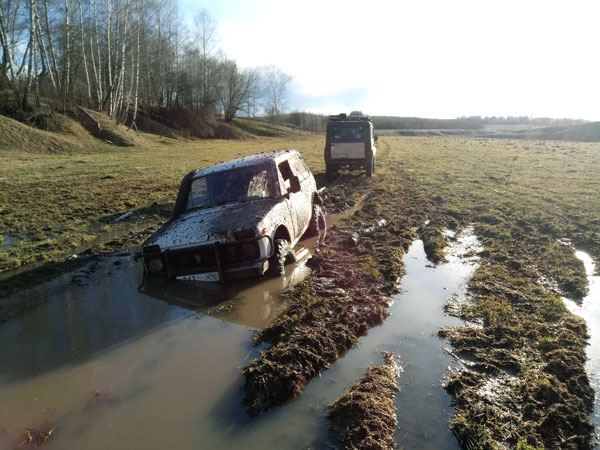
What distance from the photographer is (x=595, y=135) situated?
170 ft

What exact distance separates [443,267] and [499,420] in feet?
11.6

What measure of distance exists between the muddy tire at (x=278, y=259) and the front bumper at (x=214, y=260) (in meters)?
0.17

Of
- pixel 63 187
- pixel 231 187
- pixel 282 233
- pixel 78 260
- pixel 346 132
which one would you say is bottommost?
pixel 78 260

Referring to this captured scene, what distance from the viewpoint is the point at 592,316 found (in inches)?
183

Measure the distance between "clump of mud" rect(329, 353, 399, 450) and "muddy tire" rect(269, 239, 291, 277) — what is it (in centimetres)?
242

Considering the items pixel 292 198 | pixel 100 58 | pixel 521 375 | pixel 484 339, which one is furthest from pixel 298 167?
pixel 100 58

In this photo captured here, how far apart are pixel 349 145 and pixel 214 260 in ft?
34.6

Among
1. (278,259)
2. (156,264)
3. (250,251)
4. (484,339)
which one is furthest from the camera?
(278,259)

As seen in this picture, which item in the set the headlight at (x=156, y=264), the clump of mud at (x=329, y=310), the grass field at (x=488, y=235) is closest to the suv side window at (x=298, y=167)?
the clump of mud at (x=329, y=310)

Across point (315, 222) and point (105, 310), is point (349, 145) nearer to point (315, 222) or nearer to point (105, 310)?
point (315, 222)

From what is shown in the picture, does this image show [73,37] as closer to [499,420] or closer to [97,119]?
[97,119]

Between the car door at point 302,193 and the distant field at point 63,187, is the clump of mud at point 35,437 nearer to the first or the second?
the distant field at point 63,187

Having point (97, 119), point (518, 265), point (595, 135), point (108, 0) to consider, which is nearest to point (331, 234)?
point (518, 265)

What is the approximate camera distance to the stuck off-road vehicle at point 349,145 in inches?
582
